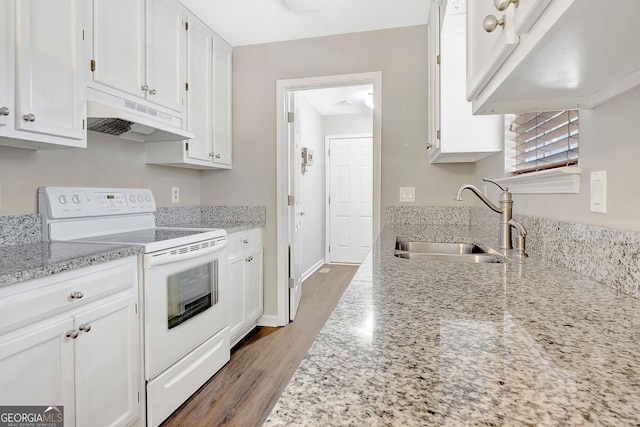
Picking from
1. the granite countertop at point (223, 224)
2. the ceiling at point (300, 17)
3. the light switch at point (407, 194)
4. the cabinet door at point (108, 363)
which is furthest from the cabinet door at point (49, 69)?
the light switch at point (407, 194)

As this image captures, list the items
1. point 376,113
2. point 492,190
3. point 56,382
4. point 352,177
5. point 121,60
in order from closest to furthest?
point 56,382, point 121,60, point 492,190, point 376,113, point 352,177

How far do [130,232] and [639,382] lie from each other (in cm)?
230

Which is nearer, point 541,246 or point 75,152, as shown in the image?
point 541,246

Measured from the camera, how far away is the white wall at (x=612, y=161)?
79 centimetres

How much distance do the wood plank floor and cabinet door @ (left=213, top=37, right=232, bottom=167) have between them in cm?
146

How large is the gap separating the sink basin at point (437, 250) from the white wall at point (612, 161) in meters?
0.54

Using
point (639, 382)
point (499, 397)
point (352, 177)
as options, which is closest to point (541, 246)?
point (639, 382)

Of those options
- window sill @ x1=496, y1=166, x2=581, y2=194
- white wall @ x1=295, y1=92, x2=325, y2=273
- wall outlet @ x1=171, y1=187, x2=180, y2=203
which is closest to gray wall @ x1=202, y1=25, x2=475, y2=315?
wall outlet @ x1=171, y1=187, x2=180, y2=203

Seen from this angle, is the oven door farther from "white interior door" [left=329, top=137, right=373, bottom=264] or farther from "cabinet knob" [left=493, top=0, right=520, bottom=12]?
"white interior door" [left=329, top=137, right=373, bottom=264]

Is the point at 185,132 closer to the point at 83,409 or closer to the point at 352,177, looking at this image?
the point at 83,409

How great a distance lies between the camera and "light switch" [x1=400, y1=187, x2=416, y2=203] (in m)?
2.68

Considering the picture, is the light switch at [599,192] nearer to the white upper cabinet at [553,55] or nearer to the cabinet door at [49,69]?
the white upper cabinet at [553,55]

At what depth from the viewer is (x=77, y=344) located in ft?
4.13

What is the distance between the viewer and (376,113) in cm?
273
